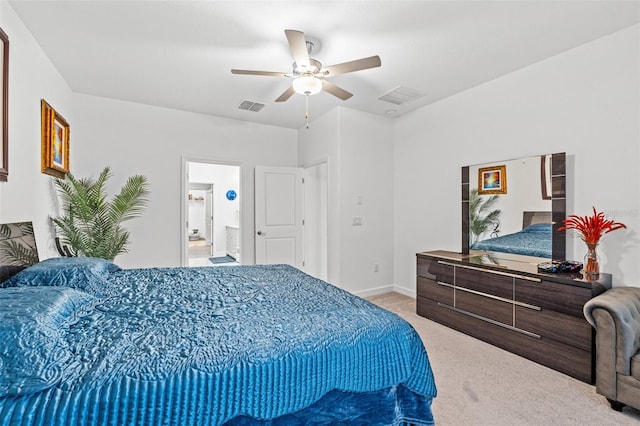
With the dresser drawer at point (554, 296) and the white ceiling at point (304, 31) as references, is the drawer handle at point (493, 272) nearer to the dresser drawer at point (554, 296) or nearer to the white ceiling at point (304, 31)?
the dresser drawer at point (554, 296)

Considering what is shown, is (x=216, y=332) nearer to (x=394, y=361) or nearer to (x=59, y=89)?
(x=394, y=361)

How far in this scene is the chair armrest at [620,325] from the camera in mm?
1868

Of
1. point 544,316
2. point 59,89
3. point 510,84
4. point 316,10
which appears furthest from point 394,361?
point 59,89

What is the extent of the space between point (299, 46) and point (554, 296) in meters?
2.66

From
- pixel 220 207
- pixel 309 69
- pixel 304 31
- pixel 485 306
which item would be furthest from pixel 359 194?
pixel 220 207

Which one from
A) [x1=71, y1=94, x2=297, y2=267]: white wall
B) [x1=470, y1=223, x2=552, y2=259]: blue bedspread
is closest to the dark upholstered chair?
[x1=470, y1=223, x2=552, y2=259]: blue bedspread

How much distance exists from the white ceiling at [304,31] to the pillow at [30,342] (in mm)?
2002

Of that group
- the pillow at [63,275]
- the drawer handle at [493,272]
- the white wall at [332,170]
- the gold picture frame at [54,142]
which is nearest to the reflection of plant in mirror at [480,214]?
the drawer handle at [493,272]

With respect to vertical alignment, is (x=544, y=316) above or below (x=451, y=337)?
above

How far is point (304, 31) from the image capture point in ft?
7.93

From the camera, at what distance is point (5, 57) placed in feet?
6.63

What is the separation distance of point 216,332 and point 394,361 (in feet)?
2.54

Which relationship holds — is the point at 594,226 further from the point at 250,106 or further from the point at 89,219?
the point at 89,219

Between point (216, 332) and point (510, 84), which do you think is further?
point (510, 84)
